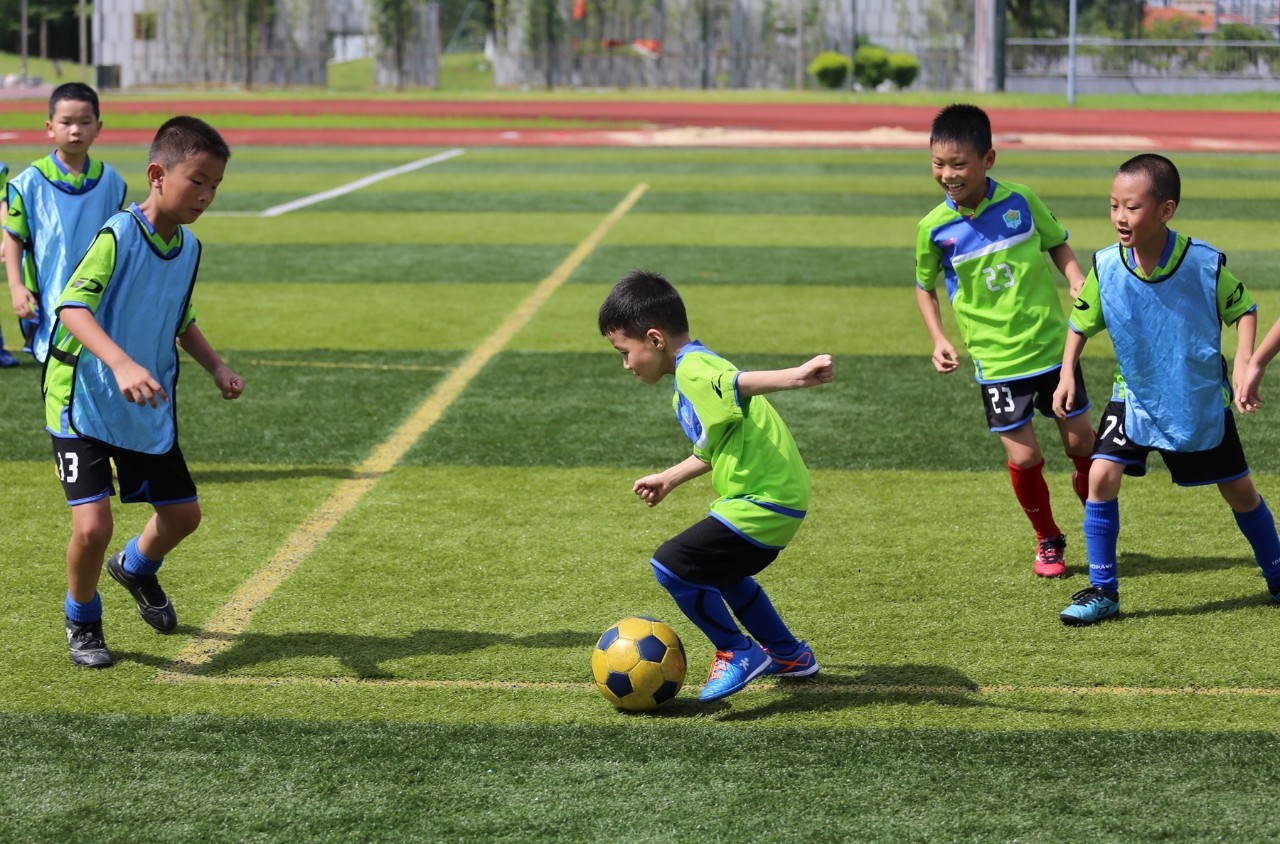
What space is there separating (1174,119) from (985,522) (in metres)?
36.9

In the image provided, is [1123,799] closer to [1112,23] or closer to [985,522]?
[985,522]

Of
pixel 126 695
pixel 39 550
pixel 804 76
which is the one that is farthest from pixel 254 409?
pixel 804 76

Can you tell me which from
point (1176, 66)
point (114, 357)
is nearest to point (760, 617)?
point (114, 357)

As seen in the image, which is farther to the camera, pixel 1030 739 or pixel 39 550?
A: pixel 39 550

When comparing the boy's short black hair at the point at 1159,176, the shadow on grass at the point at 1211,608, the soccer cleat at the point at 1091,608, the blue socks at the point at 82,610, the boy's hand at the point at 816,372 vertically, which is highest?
the boy's short black hair at the point at 1159,176

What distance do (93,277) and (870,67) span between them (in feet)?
171

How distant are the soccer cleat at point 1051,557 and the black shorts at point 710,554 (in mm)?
1900

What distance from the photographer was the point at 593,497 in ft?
24.0

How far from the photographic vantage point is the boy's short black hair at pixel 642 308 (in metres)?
4.44

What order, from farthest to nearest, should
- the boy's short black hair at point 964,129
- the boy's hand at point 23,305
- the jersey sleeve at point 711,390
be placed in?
1. the boy's hand at point 23,305
2. the boy's short black hair at point 964,129
3. the jersey sleeve at point 711,390

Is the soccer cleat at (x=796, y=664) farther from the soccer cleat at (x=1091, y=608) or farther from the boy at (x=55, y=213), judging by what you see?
the boy at (x=55, y=213)

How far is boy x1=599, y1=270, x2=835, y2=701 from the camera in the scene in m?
4.44

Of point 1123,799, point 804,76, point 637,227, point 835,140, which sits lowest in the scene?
point 1123,799

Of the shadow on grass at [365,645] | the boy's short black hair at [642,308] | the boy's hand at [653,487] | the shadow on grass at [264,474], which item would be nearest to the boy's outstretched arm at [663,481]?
the boy's hand at [653,487]
